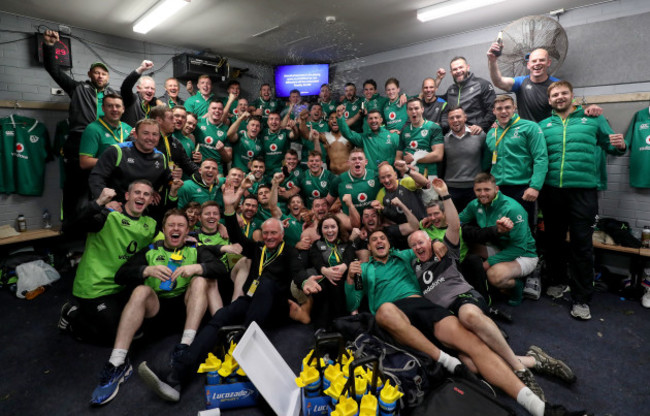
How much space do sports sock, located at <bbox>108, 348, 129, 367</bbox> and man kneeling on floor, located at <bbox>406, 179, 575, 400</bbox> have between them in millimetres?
2361

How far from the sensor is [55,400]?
2.30 metres

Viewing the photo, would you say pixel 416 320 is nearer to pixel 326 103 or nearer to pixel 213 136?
pixel 213 136

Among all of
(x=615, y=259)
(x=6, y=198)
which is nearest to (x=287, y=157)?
(x=6, y=198)

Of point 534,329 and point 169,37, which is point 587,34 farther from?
point 169,37

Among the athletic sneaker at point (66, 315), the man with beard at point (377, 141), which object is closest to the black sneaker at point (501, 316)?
the man with beard at point (377, 141)

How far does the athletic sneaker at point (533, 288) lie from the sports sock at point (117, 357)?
3.99 meters

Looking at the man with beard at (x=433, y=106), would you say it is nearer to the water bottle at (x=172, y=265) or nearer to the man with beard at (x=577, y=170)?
the man with beard at (x=577, y=170)

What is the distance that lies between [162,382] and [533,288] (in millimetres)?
3763

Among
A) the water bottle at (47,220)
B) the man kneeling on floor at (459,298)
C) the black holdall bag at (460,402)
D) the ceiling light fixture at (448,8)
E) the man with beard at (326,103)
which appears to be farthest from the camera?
the man with beard at (326,103)

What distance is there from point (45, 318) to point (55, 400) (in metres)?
1.60

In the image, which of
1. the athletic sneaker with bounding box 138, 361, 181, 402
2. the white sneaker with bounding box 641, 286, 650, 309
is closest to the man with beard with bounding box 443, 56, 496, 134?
the white sneaker with bounding box 641, 286, 650, 309

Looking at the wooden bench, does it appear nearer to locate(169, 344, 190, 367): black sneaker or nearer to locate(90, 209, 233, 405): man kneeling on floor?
locate(90, 209, 233, 405): man kneeling on floor

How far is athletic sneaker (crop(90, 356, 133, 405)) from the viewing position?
2.23 metres

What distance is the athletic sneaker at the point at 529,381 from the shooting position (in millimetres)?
2136
